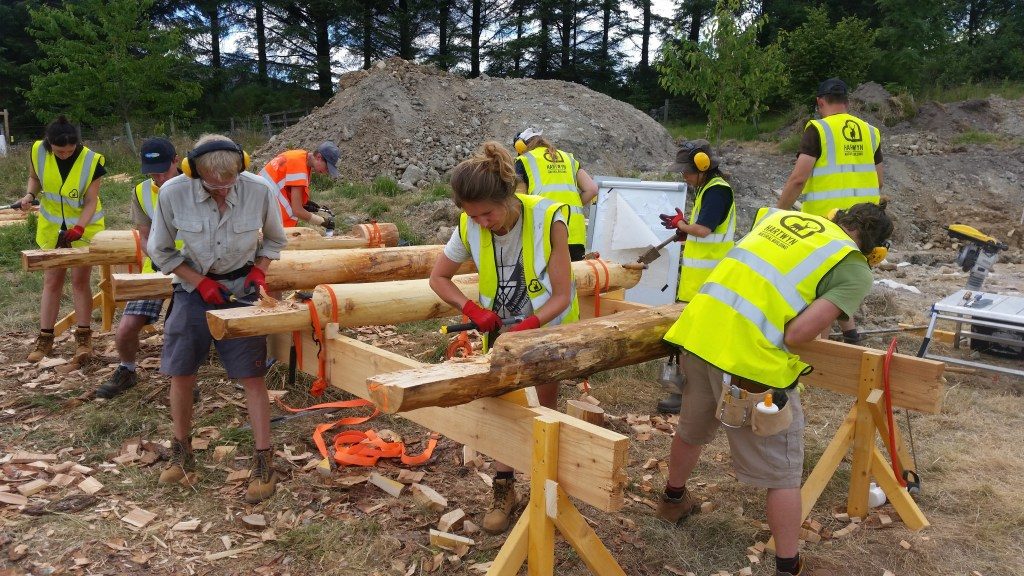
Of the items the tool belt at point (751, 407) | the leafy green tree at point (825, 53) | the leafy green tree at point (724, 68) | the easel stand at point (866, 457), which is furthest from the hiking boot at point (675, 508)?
the leafy green tree at point (825, 53)

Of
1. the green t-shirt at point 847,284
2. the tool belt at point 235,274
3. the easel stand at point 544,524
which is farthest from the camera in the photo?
the tool belt at point 235,274

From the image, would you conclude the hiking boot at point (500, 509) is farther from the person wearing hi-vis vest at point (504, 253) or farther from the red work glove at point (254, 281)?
the red work glove at point (254, 281)

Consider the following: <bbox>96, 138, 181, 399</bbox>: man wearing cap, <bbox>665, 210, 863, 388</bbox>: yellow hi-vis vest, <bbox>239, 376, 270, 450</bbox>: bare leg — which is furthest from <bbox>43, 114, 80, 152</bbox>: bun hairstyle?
<bbox>665, 210, 863, 388</bbox>: yellow hi-vis vest

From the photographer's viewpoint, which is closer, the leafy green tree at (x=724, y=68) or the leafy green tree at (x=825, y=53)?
the leafy green tree at (x=724, y=68)

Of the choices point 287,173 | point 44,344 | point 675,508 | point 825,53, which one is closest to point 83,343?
point 44,344

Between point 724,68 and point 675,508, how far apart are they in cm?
1573

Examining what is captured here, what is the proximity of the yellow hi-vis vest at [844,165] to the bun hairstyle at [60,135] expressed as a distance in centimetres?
540

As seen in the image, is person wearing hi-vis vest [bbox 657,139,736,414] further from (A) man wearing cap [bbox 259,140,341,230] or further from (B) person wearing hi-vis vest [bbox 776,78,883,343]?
(A) man wearing cap [bbox 259,140,341,230]

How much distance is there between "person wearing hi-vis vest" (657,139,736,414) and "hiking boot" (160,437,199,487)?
118 inches

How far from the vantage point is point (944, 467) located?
13.3 feet

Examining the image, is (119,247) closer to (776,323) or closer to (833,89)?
(776,323)

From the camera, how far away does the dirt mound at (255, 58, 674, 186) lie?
51.4 ft

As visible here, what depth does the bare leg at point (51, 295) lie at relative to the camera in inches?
208

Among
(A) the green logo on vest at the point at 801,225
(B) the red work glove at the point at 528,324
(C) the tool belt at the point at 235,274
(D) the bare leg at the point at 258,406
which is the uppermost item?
(A) the green logo on vest at the point at 801,225
